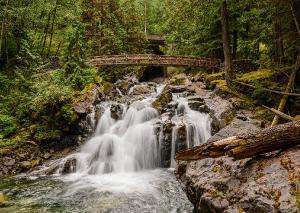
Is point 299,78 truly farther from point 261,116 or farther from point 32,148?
point 32,148

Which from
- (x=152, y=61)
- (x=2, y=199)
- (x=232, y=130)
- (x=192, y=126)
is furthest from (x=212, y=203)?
(x=152, y=61)

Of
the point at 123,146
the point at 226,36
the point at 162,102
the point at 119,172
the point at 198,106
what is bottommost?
the point at 119,172

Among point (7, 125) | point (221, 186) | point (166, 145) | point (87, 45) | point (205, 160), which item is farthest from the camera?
point (87, 45)

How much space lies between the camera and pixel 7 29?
2397cm

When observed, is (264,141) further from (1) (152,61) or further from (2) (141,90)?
(1) (152,61)

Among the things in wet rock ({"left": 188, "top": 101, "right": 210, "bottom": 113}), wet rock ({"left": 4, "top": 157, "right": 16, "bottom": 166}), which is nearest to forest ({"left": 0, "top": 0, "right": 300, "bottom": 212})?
wet rock ({"left": 4, "top": 157, "right": 16, "bottom": 166})

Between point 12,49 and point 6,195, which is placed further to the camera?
point 12,49

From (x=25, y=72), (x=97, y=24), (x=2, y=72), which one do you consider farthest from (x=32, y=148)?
(x=97, y=24)

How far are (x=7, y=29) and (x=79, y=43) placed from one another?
6.99m

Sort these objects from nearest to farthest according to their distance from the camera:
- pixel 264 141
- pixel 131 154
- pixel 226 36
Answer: pixel 264 141 → pixel 131 154 → pixel 226 36

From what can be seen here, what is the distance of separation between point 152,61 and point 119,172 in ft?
44.9

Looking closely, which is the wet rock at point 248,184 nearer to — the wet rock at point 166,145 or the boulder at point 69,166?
the wet rock at point 166,145

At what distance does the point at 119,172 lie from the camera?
46.5 ft

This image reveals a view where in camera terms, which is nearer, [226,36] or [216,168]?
[216,168]
